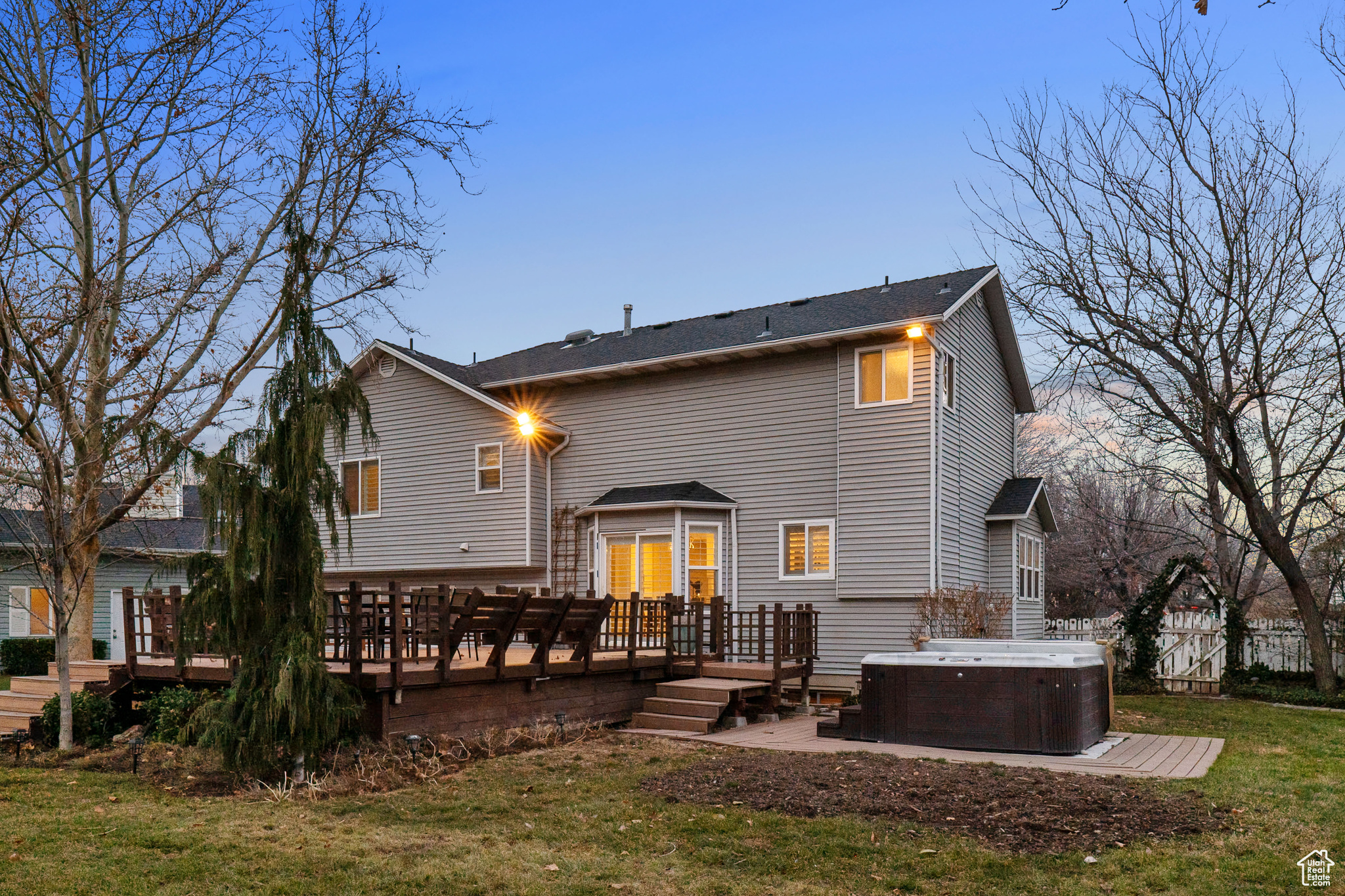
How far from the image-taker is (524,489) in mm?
16922

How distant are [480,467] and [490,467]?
7.9 inches

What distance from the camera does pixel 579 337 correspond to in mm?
20688

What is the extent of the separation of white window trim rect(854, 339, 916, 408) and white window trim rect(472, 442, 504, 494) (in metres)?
6.15

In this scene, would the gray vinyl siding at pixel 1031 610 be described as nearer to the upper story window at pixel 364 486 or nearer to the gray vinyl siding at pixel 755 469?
the gray vinyl siding at pixel 755 469

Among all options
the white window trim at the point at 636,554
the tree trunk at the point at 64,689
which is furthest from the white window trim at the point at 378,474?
the tree trunk at the point at 64,689

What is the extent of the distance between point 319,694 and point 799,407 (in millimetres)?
9330

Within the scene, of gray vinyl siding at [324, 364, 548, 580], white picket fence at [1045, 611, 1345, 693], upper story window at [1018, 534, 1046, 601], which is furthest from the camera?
upper story window at [1018, 534, 1046, 601]

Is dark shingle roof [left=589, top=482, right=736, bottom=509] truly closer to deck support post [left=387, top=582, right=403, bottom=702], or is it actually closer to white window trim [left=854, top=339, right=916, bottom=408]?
white window trim [left=854, top=339, right=916, bottom=408]

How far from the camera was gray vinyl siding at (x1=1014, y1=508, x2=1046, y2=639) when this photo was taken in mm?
17266

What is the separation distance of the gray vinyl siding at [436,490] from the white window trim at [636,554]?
125 cm

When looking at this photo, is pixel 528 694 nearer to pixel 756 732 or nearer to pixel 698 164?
pixel 756 732

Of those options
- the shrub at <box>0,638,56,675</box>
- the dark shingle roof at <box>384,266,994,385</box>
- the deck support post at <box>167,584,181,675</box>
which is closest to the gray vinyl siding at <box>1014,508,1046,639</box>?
the dark shingle roof at <box>384,266,994,385</box>

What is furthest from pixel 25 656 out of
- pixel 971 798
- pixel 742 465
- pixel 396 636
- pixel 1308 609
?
pixel 1308 609

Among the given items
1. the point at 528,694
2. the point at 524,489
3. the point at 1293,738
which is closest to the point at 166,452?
the point at 528,694
